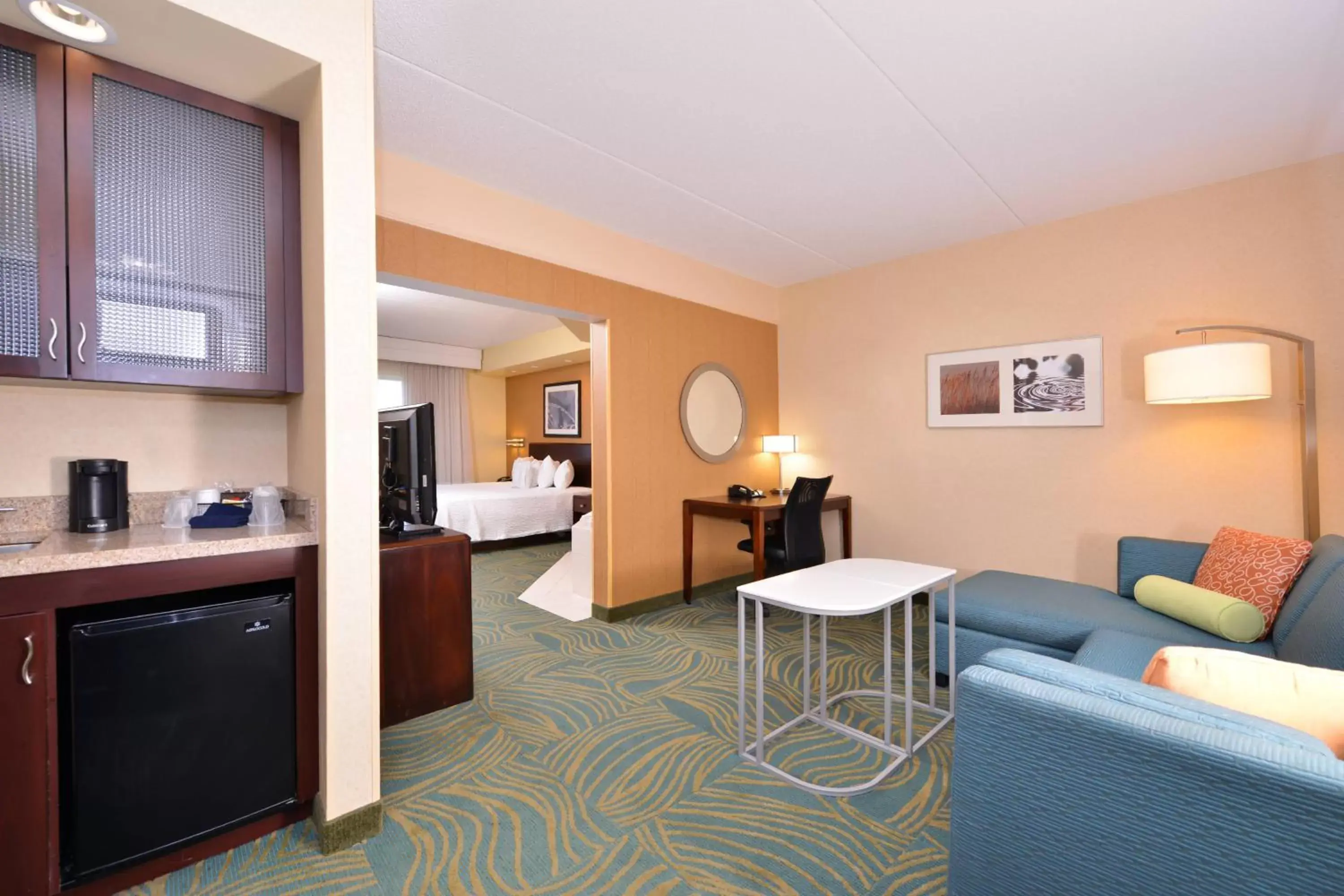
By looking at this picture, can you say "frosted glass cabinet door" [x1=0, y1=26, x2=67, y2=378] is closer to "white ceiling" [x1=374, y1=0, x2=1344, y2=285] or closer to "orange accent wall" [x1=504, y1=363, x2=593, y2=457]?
"white ceiling" [x1=374, y1=0, x2=1344, y2=285]

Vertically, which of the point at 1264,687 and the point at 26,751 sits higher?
the point at 1264,687

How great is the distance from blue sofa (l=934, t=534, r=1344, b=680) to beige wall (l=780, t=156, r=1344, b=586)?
0.51 m

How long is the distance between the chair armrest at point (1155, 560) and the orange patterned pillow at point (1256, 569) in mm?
120

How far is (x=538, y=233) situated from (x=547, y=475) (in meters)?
4.21

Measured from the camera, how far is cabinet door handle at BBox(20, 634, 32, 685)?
4.41ft

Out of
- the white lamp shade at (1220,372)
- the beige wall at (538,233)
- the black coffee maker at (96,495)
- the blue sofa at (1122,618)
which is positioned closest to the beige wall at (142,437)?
the black coffee maker at (96,495)

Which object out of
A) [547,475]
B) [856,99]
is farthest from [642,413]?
[547,475]

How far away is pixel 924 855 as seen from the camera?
5.23 ft

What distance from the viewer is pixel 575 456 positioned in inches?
291

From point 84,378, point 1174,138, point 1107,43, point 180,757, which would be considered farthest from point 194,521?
point 1174,138

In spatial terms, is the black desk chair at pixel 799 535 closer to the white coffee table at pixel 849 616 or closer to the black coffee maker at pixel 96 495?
the white coffee table at pixel 849 616

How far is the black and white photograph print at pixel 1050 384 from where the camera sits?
11.1 ft

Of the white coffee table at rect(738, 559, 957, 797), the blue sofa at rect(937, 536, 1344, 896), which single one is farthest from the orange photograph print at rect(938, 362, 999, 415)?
the blue sofa at rect(937, 536, 1344, 896)

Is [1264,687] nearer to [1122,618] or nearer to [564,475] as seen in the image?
[1122,618]
